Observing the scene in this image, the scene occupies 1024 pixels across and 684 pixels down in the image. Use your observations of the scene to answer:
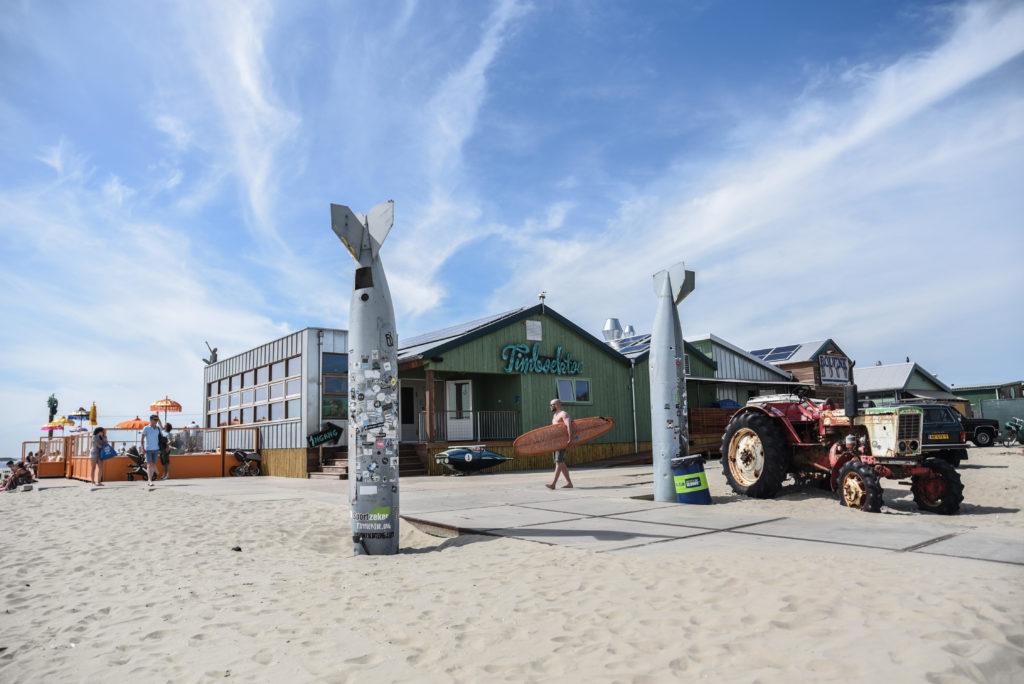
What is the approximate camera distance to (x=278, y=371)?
21875mm

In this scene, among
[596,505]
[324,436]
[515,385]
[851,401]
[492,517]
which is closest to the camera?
[851,401]

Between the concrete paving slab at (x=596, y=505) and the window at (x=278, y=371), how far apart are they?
46.1 ft

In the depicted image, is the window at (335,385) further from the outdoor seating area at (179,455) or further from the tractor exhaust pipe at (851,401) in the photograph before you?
the tractor exhaust pipe at (851,401)

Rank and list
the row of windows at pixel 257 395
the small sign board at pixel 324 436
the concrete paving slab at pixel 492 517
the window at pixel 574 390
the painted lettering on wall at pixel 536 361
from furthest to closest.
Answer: the window at pixel 574 390
the painted lettering on wall at pixel 536 361
the row of windows at pixel 257 395
the small sign board at pixel 324 436
the concrete paving slab at pixel 492 517

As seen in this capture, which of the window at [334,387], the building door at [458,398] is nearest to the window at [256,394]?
the window at [334,387]

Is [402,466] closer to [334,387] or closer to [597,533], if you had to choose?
[334,387]

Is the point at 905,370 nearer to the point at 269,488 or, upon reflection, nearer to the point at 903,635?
the point at 269,488

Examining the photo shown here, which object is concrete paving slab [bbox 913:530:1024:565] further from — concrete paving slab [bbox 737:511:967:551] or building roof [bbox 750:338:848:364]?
building roof [bbox 750:338:848:364]

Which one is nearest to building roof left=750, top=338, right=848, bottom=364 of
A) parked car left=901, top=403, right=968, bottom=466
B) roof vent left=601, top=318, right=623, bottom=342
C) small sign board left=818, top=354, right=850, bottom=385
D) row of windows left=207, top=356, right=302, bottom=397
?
small sign board left=818, top=354, right=850, bottom=385

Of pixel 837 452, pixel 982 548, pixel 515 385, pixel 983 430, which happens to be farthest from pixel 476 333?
pixel 983 430

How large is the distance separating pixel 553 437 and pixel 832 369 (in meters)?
27.2

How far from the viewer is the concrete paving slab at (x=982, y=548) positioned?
5285 millimetres

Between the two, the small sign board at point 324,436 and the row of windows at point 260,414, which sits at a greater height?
the row of windows at point 260,414

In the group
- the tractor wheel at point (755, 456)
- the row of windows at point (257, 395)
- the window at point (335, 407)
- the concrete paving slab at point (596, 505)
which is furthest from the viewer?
the row of windows at point (257, 395)
